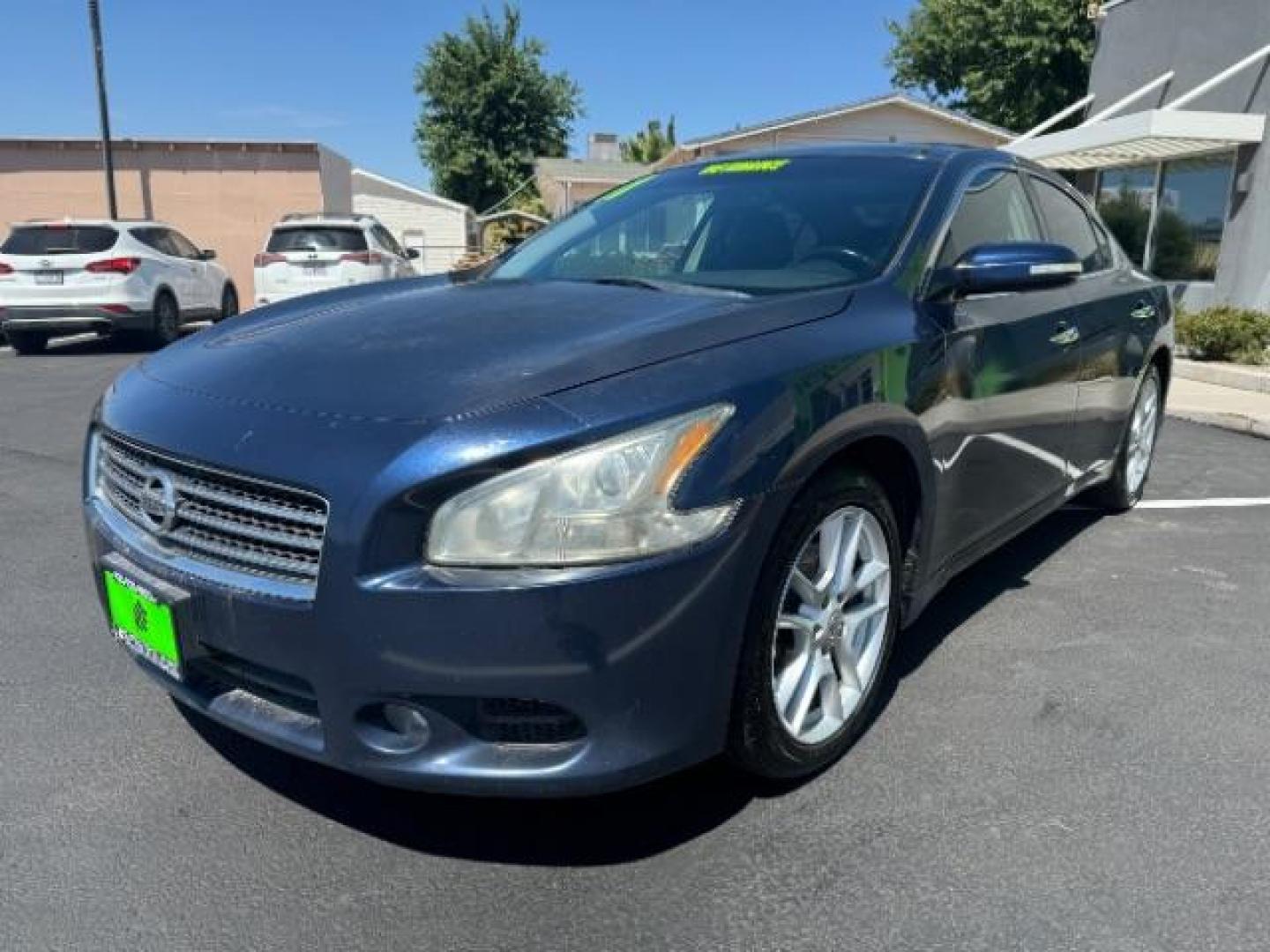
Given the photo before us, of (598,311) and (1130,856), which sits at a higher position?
(598,311)

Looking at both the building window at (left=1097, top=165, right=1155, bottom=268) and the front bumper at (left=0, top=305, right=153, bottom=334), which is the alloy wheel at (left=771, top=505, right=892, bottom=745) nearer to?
the front bumper at (left=0, top=305, right=153, bottom=334)

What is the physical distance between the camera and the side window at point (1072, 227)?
3.98 m

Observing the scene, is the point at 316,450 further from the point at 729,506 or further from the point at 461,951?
the point at 461,951

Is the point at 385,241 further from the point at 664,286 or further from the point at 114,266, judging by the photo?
the point at 664,286

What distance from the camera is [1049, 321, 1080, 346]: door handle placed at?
140 inches

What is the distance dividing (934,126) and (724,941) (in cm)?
2442

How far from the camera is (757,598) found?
2176 millimetres

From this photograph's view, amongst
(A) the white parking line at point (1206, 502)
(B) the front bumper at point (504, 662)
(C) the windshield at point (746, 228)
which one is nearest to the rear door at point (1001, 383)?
(C) the windshield at point (746, 228)

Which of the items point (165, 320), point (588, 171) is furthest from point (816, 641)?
point (588, 171)

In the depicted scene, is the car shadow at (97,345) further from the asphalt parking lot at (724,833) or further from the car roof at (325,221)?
the asphalt parking lot at (724,833)

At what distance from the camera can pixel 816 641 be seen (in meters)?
2.48

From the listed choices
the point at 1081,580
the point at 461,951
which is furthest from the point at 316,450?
the point at 1081,580

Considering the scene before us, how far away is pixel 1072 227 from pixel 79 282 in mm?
11298

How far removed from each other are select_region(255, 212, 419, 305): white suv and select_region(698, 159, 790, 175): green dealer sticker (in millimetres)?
10023
